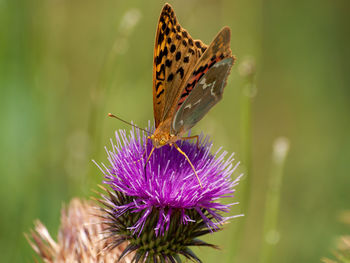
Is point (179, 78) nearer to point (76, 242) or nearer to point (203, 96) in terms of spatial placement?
point (203, 96)

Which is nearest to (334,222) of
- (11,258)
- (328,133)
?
(328,133)

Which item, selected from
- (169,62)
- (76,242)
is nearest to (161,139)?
(169,62)

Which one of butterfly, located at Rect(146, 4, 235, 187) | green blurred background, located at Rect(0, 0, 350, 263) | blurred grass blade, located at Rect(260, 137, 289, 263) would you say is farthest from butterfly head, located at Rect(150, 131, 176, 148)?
blurred grass blade, located at Rect(260, 137, 289, 263)

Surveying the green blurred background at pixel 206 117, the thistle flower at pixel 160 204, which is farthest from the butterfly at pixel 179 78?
the green blurred background at pixel 206 117

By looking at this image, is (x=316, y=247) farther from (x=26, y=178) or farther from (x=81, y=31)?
(x=81, y=31)

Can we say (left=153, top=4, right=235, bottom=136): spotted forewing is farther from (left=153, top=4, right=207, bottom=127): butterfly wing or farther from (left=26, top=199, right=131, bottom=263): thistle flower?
(left=26, top=199, right=131, bottom=263): thistle flower

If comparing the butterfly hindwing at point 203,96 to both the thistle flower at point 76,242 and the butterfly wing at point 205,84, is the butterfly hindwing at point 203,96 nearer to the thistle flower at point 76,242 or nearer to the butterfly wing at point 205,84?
the butterfly wing at point 205,84
